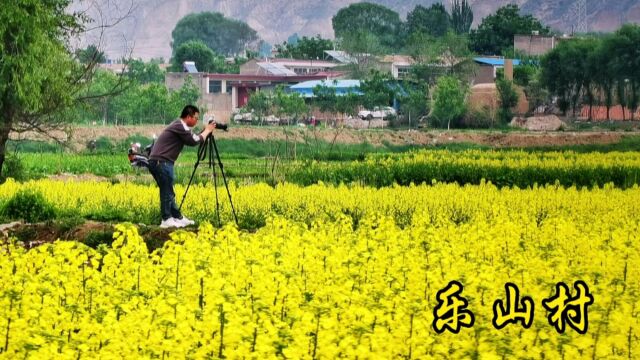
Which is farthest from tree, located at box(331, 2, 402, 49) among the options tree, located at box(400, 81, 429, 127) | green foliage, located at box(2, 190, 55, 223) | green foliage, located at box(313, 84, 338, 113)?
green foliage, located at box(2, 190, 55, 223)

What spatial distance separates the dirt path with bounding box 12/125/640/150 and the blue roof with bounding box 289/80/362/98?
530 inches

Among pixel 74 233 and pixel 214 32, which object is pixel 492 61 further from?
pixel 214 32

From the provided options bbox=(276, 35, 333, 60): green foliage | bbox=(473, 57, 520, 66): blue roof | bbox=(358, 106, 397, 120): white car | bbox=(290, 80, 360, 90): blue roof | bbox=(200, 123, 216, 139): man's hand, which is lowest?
bbox=(358, 106, 397, 120): white car

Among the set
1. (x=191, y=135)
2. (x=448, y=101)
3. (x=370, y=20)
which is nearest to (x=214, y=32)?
(x=370, y=20)

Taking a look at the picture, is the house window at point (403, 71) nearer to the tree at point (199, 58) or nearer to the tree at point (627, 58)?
the tree at point (199, 58)

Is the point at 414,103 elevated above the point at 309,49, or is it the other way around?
the point at 309,49

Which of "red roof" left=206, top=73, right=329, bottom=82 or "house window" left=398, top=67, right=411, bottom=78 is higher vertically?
"house window" left=398, top=67, right=411, bottom=78

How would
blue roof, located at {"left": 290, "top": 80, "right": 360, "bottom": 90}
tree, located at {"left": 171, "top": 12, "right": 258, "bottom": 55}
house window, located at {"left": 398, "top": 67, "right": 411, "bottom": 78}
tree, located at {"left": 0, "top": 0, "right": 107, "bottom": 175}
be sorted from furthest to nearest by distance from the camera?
1. tree, located at {"left": 171, "top": 12, "right": 258, "bottom": 55}
2. house window, located at {"left": 398, "top": 67, "right": 411, "bottom": 78}
3. blue roof, located at {"left": 290, "top": 80, "right": 360, "bottom": 90}
4. tree, located at {"left": 0, "top": 0, "right": 107, "bottom": 175}

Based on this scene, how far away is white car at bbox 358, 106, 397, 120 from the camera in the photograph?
243ft

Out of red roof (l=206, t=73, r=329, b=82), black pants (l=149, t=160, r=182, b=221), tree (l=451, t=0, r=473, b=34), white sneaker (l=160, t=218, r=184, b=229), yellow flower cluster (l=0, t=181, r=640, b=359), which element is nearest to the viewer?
yellow flower cluster (l=0, t=181, r=640, b=359)

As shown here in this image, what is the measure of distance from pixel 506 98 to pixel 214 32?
4275 inches

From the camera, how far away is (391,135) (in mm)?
60688

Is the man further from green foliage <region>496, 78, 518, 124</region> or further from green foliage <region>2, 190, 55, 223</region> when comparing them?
green foliage <region>496, 78, 518, 124</region>

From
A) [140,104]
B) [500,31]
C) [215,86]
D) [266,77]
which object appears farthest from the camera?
[500,31]
